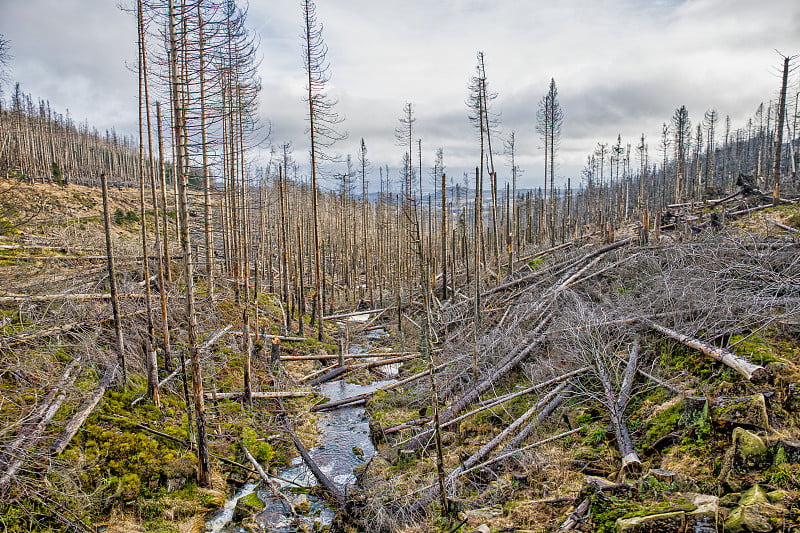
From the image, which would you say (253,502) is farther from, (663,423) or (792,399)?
(792,399)

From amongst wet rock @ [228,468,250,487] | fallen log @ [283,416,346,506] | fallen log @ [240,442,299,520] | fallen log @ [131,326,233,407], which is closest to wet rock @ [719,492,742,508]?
fallen log @ [283,416,346,506]

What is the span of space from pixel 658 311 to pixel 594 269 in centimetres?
475

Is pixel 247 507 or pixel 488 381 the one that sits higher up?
pixel 488 381

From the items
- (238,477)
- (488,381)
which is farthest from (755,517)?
(238,477)

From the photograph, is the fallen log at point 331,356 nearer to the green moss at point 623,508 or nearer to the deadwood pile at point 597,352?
the deadwood pile at point 597,352

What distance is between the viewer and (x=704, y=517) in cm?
360

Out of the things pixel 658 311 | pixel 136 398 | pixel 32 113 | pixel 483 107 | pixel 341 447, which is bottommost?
pixel 341 447

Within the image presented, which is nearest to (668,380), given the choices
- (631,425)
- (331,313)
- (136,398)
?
(631,425)

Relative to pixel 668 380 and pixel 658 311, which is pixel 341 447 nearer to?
pixel 668 380

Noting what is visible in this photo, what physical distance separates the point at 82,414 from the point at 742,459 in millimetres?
10034

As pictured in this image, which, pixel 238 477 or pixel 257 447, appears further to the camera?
pixel 257 447

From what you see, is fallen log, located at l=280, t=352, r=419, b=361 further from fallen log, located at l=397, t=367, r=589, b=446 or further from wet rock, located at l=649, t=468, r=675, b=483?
wet rock, located at l=649, t=468, r=675, b=483

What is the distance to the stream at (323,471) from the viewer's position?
23.4 ft

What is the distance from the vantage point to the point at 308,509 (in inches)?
295
